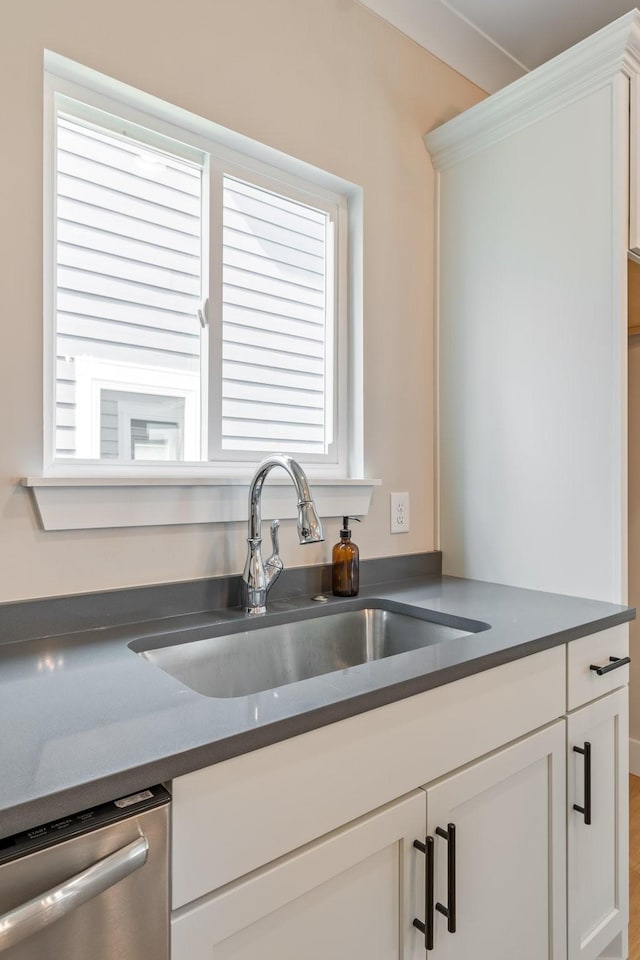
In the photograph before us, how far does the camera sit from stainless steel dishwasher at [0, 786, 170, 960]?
0.56 m

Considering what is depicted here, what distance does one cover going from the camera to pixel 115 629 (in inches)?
47.3

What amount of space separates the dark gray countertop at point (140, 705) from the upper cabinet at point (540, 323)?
1.13 feet

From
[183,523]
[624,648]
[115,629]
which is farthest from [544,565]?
[115,629]

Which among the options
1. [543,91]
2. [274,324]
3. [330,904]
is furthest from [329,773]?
[543,91]

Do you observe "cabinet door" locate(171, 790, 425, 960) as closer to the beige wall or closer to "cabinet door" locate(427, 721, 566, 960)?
"cabinet door" locate(427, 721, 566, 960)

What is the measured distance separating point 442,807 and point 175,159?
1.47m

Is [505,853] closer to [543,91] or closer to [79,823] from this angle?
[79,823]

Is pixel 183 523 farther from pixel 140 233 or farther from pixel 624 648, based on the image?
pixel 624 648

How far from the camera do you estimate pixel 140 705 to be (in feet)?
2.65

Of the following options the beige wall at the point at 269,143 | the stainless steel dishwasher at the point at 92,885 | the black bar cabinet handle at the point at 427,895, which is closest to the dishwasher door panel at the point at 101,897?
the stainless steel dishwasher at the point at 92,885

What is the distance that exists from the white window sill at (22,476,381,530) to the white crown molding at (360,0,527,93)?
137 cm

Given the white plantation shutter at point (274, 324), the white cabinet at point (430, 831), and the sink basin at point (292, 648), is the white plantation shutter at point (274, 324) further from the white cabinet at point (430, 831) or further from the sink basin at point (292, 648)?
the white cabinet at point (430, 831)

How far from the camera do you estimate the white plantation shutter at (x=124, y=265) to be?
1.27 meters

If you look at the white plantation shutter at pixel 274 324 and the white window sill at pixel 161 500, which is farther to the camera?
the white plantation shutter at pixel 274 324
